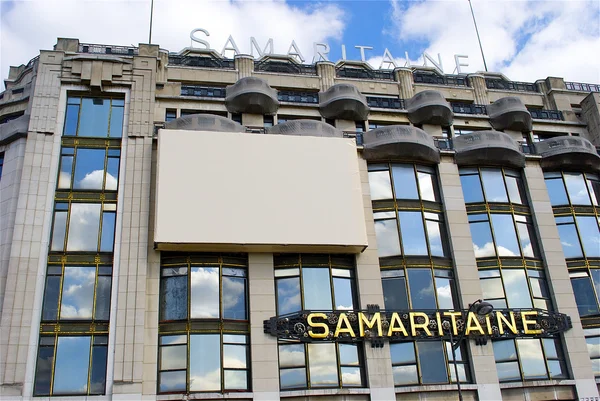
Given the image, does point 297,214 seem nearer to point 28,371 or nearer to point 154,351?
point 154,351

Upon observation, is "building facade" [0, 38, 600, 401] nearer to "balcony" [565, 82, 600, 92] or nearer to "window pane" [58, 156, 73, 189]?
"window pane" [58, 156, 73, 189]

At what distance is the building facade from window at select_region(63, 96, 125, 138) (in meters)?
0.13

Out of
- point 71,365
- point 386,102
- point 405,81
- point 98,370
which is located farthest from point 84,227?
point 405,81

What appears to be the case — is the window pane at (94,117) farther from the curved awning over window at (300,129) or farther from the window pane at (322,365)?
the window pane at (322,365)

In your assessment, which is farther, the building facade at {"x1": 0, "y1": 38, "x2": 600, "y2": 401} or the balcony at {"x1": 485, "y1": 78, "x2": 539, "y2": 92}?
the balcony at {"x1": 485, "y1": 78, "x2": 539, "y2": 92}

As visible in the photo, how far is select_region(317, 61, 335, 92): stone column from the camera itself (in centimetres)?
4281

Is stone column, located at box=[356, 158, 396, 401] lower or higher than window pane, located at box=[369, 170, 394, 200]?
lower

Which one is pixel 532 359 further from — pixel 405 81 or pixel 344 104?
pixel 405 81

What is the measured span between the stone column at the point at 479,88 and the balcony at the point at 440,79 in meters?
0.56

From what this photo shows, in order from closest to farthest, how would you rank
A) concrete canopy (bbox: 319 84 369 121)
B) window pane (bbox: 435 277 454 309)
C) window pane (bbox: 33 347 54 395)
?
window pane (bbox: 33 347 54 395)
window pane (bbox: 435 277 454 309)
concrete canopy (bbox: 319 84 369 121)

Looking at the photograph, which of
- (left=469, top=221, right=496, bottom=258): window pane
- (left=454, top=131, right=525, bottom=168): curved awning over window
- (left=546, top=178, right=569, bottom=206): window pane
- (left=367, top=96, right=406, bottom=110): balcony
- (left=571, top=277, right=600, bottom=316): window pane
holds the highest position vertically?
(left=367, top=96, right=406, bottom=110): balcony

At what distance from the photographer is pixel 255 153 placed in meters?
34.0

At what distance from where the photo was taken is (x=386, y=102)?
4088cm

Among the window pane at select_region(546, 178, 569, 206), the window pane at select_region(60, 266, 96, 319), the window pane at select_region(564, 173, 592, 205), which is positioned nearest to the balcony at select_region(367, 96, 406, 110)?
the window pane at select_region(546, 178, 569, 206)
